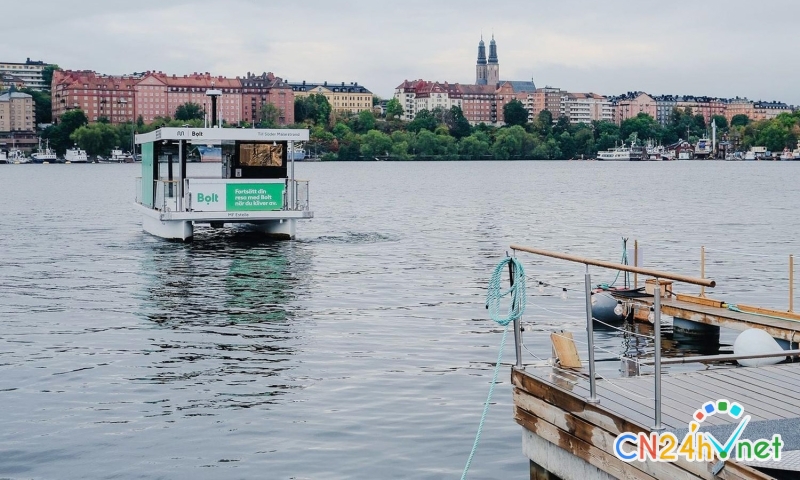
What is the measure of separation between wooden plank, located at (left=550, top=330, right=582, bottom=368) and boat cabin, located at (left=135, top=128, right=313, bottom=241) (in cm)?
2427

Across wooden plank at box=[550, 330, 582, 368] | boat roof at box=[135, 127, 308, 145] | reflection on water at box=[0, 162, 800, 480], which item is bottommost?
reflection on water at box=[0, 162, 800, 480]

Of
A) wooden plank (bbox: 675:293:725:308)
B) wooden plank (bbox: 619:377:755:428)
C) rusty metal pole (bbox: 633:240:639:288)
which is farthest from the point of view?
rusty metal pole (bbox: 633:240:639:288)

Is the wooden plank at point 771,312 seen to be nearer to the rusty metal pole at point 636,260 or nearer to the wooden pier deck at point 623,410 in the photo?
the rusty metal pole at point 636,260

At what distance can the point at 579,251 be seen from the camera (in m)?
38.6

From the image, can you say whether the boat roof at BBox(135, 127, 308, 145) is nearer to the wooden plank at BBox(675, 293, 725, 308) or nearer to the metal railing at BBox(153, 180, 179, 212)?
the metal railing at BBox(153, 180, 179, 212)

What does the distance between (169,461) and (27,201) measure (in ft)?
226

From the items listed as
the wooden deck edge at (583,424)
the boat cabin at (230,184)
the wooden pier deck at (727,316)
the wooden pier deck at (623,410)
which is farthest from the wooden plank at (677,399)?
the boat cabin at (230,184)

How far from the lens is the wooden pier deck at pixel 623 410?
9.48 meters

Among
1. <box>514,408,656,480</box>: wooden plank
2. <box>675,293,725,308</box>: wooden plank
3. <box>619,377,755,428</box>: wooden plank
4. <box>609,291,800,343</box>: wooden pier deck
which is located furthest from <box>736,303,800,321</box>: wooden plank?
<box>514,408,656,480</box>: wooden plank

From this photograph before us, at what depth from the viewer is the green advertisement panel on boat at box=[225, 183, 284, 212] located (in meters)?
35.3

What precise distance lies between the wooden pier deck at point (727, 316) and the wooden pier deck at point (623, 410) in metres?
5.90

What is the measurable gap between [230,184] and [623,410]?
86.9 feet

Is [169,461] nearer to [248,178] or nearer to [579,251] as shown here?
[248,178]

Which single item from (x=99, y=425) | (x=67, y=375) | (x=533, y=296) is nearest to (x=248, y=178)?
(x=533, y=296)
